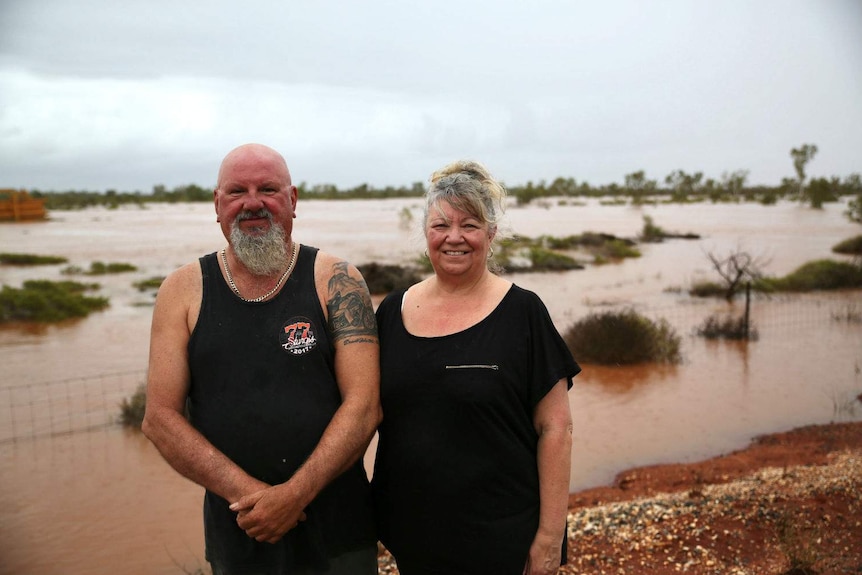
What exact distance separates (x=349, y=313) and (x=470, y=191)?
0.64 metres

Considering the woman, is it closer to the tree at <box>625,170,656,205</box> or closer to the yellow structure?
the yellow structure

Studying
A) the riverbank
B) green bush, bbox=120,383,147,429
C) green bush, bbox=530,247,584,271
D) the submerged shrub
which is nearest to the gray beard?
the riverbank

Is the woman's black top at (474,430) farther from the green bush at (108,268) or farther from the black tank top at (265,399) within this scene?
the green bush at (108,268)

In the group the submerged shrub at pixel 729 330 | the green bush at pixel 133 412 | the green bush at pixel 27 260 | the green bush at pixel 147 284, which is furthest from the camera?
the green bush at pixel 27 260

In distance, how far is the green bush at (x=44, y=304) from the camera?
757 inches

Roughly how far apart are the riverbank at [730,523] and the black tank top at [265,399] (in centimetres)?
250

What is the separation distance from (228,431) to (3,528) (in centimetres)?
652

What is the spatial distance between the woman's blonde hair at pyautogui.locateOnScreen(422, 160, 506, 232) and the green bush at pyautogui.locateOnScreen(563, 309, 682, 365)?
432 inches

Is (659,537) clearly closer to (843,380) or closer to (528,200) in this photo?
(843,380)

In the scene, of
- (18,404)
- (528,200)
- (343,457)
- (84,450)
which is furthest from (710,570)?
(528,200)

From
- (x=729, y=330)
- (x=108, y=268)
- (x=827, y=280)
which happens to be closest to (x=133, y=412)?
(x=729, y=330)

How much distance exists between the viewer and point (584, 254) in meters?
34.0

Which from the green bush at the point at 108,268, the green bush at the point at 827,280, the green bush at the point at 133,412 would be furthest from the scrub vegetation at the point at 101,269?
the green bush at the point at 827,280

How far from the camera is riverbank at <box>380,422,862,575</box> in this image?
14.9 ft
